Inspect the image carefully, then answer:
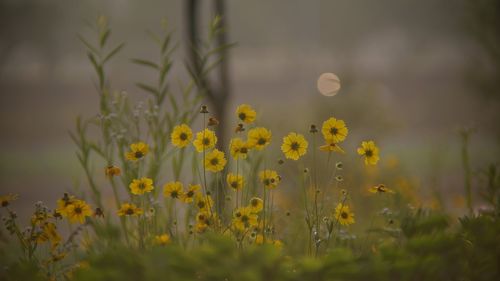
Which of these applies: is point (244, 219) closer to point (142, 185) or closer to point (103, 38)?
point (142, 185)

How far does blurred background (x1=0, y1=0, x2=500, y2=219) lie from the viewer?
9.98 metres

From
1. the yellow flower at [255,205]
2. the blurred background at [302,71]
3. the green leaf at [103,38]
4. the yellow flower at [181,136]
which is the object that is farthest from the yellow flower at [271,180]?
the blurred background at [302,71]

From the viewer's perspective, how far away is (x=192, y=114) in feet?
8.89

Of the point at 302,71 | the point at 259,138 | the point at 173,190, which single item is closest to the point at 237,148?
the point at 259,138

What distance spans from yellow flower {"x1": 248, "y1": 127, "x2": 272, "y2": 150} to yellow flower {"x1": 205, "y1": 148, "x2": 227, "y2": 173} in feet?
0.49

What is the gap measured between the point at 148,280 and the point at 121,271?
7cm

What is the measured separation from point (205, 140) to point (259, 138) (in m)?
0.23

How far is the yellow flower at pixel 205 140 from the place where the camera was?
81.7 inches

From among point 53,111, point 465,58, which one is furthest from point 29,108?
point 465,58

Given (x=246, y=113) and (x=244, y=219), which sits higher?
(x=246, y=113)

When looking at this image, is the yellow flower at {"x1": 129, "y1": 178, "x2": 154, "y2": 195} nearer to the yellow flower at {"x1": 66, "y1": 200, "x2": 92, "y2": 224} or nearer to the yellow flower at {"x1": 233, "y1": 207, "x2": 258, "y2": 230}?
the yellow flower at {"x1": 66, "y1": 200, "x2": 92, "y2": 224}

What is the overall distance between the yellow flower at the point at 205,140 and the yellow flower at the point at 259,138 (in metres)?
0.17

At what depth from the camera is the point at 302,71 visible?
132 ft

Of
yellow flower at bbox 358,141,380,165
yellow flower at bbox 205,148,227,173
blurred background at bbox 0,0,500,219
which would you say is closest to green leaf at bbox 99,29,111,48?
yellow flower at bbox 205,148,227,173
